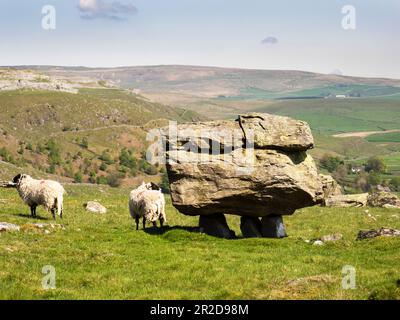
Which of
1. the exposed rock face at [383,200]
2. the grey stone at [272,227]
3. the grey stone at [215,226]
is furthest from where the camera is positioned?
the exposed rock face at [383,200]

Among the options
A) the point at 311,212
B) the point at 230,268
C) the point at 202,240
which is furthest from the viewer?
the point at 311,212

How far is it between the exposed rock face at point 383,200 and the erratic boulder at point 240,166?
31.6 meters

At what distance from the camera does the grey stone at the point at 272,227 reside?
113 feet

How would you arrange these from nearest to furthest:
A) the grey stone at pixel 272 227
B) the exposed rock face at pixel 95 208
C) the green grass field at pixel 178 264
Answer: the green grass field at pixel 178 264 → the grey stone at pixel 272 227 → the exposed rock face at pixel 95 208

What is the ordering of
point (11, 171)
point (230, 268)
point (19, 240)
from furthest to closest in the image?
1. point (11, 171)
2. point (19, 240)
3. point (230, 268)

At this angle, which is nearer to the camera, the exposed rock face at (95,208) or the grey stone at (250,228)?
the grey stone at (250,228)

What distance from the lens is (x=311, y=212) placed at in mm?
52750

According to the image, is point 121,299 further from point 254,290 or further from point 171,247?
point 171,247

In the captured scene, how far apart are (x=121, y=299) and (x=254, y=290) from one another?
15.4ft

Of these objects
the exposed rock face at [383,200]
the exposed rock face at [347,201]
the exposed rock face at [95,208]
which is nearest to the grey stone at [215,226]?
the exposed rock face at [95,208]

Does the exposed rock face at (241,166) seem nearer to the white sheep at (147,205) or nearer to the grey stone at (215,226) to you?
the grey stone at (215,226)

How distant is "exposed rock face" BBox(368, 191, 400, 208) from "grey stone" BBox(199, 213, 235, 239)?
1285 inches
